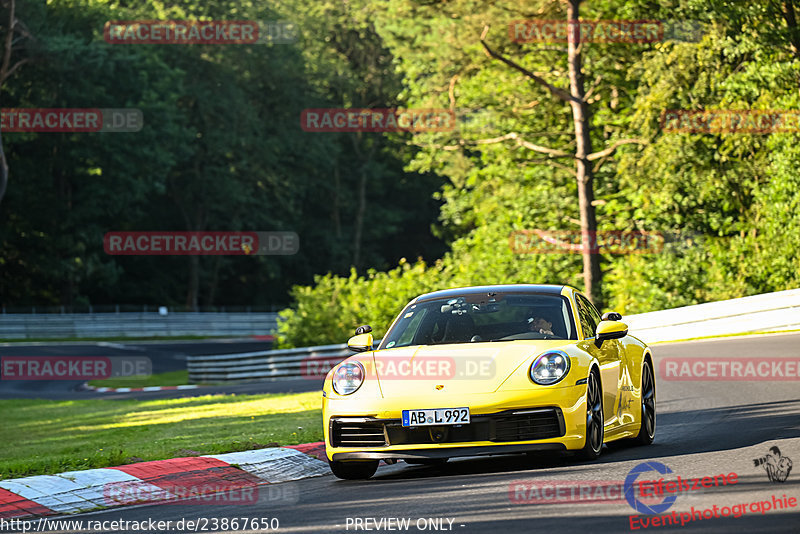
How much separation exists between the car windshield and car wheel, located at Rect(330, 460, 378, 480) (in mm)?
1079

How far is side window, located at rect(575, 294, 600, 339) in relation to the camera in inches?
398

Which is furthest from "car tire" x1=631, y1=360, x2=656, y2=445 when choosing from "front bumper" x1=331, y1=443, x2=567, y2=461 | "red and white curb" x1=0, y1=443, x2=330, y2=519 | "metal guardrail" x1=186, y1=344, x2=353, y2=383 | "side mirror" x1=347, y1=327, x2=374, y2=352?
"metal guardrail" x1=186, y1=344, x2=353, y2=383

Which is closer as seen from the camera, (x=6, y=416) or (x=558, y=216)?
(x=6, y=416)

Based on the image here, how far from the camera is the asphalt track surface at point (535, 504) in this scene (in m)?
6.49

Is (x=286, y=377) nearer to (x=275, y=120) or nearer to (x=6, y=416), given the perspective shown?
(x=6, y=416)

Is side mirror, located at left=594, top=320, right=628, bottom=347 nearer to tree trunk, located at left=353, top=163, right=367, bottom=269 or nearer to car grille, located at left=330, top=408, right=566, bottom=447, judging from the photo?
car grille, located at left=330, top=408, right=566, bottom=447

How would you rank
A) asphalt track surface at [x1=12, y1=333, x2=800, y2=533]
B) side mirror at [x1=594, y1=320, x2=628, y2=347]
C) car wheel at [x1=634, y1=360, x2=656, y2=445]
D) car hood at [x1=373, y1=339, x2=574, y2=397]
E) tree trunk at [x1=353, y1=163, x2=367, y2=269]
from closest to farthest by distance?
asphalt track surface at [x1=12, y1=333, x2=800, y2=533]
car hood at [x1=373, y1=339, x2=574, y2=397]
side mirror at [x1=594, y1=320, x2=628, y2=347]
car wheel at [x1=634, y1=360, x2=656, y2=445]
tree trunk at [x1=353, y1=163, x2=367, y2=269]

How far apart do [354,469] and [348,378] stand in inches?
27.4

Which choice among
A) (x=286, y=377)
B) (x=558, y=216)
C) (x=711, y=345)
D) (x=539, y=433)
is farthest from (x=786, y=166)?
(x=539, y=433)

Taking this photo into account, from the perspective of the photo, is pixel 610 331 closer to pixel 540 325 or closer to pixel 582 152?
pixel 540 325

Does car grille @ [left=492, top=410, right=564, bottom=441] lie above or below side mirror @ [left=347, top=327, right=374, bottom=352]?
below

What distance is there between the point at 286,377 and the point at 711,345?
1375cm

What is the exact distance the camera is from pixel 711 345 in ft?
73.8

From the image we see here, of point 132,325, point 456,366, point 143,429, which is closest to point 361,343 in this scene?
point 456,366
